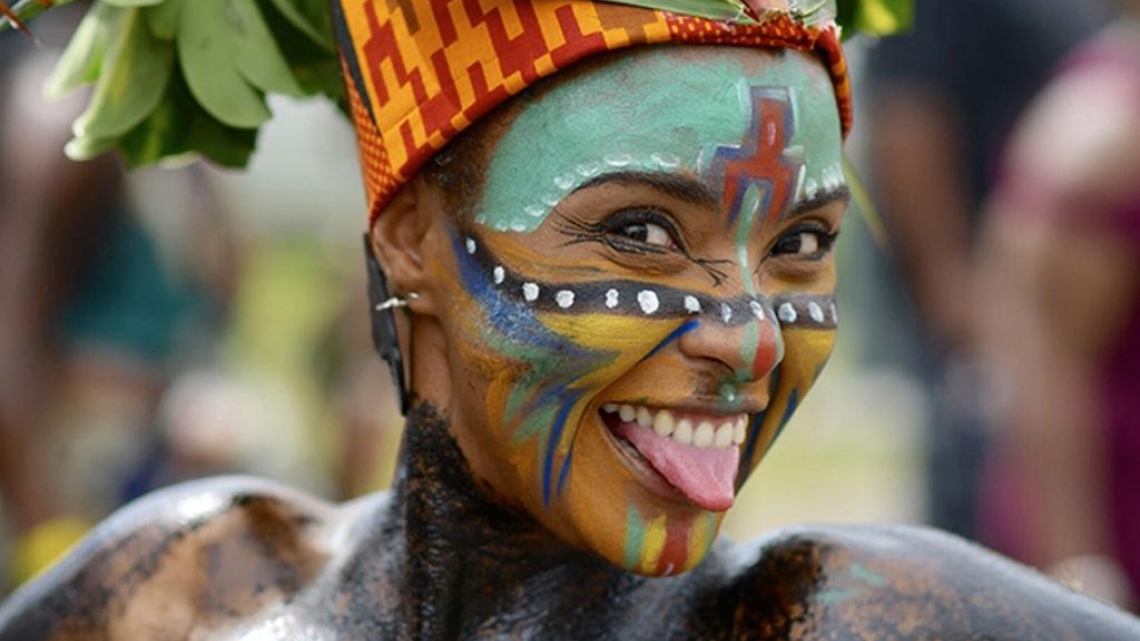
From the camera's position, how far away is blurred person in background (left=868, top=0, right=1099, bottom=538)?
246 inches

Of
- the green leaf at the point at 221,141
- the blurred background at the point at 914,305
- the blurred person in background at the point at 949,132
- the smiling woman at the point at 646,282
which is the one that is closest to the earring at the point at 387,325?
the smiling woman at the point at 646,282

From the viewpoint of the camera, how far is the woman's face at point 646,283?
9.00 feet

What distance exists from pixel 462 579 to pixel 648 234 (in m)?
0.60

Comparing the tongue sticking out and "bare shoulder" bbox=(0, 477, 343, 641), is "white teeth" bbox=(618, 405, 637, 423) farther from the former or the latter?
"bare shoulder" bbox=(0, 477, 343, 641)

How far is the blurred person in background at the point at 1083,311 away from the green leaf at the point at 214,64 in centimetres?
224

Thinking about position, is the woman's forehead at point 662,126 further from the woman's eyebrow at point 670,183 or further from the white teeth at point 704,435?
the white teeth at point 704,435

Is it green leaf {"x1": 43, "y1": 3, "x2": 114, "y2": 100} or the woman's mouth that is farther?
green leaf {"x1": 43, "y1": 3, "x2": 114, "y2": 100}

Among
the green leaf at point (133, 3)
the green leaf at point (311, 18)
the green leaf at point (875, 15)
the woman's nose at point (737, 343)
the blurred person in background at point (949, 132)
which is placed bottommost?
the blurred person in background at point (949, 132)

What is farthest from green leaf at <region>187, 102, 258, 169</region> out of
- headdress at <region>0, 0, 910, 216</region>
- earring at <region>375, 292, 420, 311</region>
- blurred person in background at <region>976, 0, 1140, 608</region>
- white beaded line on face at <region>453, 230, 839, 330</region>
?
blurred person in background at <region>976, 0, 1140, 608</region>

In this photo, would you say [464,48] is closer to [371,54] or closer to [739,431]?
[371,54]

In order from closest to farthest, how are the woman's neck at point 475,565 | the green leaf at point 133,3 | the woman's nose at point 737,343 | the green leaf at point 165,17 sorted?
the woman's nose at point 737,343, the woman's neck at point 475,565, the green leaf at point 133,3, the green leaf at point 165,17

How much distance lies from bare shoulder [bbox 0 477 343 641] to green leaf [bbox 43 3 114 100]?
640mm

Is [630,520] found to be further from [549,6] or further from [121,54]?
[121,54]

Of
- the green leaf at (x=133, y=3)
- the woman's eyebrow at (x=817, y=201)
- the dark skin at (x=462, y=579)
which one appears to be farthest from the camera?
the green leaf at (x=133, y=3)
